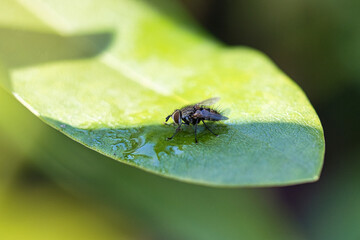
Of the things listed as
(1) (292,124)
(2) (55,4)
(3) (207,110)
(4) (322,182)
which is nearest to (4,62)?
(2) (55,4)

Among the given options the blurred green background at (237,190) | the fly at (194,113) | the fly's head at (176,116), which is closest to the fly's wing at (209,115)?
the fly at (194,113)

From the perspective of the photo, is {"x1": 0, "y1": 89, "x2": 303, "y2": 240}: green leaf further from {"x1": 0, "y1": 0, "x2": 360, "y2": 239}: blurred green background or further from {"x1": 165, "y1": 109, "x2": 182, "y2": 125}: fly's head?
{"x1": 165, "y1": 109, "x2": 182, "y2": 125}: fly's head

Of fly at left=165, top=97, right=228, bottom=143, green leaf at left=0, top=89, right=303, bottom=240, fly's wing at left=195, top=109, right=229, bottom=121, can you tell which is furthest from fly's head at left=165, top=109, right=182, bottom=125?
green leaf at left=0, top=89, right=303, bottom=240

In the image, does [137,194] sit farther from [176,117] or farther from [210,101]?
[210,101]

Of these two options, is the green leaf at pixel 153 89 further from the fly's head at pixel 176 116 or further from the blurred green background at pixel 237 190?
the blurred green background at pixel 237 190

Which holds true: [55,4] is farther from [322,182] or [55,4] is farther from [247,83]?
[322,182]

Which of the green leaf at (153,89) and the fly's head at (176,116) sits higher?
the green leaf at (153,89)
